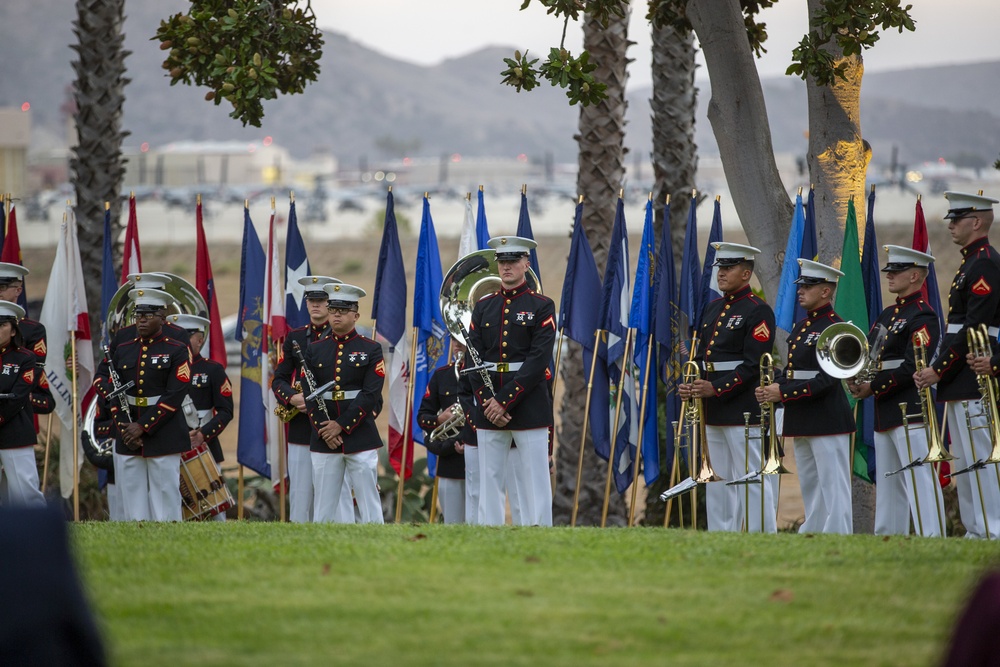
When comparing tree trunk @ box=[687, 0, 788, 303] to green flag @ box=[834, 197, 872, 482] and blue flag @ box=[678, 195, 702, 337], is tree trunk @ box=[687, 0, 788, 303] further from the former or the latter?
green flag @ box=[834, 197, 872, 482]

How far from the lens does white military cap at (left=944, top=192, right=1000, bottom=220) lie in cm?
852

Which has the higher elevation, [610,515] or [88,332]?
[88,332]

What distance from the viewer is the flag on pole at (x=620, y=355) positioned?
10.9m

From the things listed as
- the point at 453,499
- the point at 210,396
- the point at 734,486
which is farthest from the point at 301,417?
the point at 734,486

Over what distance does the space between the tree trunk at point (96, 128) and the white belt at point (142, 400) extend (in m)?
3.94

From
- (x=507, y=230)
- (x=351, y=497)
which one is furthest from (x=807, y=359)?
(x=507, y=230)

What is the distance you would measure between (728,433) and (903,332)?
154cm

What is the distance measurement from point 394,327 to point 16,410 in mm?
3455

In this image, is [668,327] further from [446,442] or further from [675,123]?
[675,123]

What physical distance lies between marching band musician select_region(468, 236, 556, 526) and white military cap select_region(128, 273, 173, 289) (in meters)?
3.22

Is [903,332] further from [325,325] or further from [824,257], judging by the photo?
[325,325]

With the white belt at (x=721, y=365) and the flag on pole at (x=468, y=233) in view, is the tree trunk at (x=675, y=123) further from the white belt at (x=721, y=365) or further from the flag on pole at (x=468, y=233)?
the white belt at (x=721, y=365)

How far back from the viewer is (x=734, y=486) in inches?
377

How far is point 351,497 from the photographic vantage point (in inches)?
410
